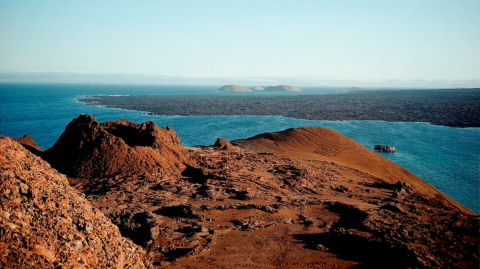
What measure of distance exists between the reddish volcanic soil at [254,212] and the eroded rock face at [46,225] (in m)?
0.18

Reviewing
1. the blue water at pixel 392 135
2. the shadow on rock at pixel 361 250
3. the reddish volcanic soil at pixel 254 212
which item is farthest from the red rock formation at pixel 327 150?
the shadow on rock at pixel 361 250

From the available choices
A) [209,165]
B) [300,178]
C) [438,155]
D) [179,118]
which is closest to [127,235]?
[209,165]

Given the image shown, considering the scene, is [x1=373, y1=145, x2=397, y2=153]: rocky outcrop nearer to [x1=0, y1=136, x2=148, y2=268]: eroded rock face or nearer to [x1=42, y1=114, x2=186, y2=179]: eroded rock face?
[x1=42, y1=114, x2=186, y2=179]: eroded rock face

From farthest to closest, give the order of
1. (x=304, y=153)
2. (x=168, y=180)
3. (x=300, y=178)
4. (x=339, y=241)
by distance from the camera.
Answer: (x=304, y=153)
(x=300, y=178)
(x=168, y=180)
(x=339, y=241)

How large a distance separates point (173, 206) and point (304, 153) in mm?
19707

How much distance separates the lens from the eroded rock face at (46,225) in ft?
17.9

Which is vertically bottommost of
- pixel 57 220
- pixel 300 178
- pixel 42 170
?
pixel 300 178

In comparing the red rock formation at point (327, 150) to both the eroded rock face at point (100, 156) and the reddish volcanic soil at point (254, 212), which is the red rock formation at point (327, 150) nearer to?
the reddish volcanic soil at point (254, 212)

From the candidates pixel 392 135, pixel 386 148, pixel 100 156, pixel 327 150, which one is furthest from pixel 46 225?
pixel 392 135

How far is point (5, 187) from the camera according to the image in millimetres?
5871

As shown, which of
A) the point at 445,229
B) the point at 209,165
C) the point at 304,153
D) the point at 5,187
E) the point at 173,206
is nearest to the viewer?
the point at 5,187

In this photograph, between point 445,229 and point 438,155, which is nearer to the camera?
point 445,229

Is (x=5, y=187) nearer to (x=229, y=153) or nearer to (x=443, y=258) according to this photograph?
(x=443, y=258)

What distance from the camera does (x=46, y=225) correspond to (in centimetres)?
602
